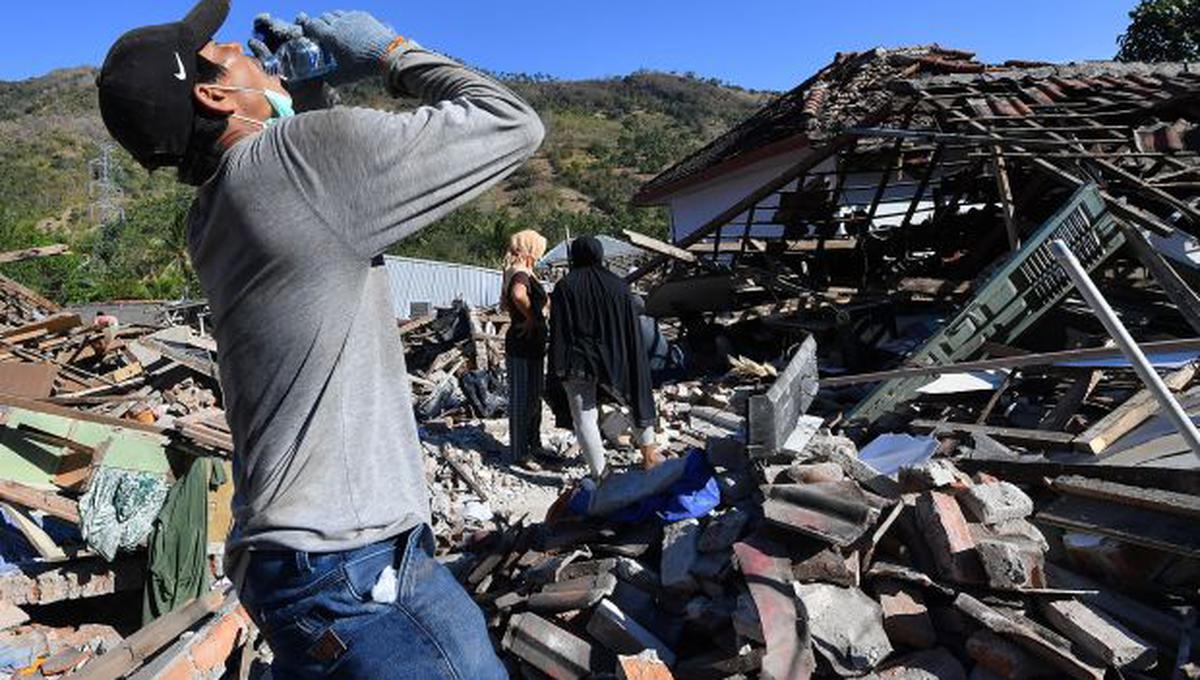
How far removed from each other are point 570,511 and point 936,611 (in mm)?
1883

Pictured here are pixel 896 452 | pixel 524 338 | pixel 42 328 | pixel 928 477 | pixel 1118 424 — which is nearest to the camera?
pixel 928 477

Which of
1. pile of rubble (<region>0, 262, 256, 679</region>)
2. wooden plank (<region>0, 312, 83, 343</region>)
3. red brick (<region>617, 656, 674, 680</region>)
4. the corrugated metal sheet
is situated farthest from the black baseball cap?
the corrugated metal sheet

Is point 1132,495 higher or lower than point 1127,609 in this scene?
higher

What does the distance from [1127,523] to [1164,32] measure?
26.1m

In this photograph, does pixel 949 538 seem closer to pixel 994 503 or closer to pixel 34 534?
pixel 994 503

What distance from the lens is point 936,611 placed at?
134 inches

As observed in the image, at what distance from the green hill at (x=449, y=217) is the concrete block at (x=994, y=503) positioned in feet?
64.1

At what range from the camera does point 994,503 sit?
364 cm

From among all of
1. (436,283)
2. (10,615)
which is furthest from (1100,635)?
(436,283)

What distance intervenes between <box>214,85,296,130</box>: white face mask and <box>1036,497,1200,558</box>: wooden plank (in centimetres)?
344

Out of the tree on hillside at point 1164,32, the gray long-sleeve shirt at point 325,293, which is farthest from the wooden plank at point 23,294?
A: the tree on hillside at point 1164,32

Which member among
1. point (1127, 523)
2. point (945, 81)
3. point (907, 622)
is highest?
point (945, 81)

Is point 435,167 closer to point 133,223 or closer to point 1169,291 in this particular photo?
point 1169,291

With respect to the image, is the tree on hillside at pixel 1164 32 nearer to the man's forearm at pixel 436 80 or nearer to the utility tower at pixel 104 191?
the man's forearm at pixel 436 80
